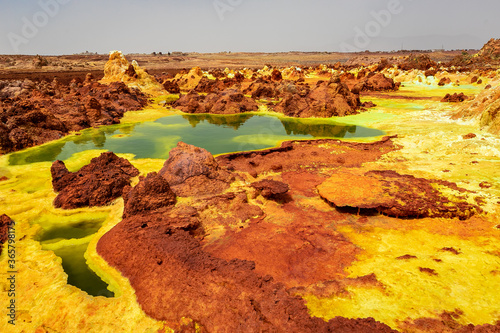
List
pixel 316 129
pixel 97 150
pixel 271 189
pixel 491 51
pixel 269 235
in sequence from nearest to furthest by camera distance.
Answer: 1. pixel 269 235
2. pixel 271 189
3. pixel 97 150
4. pixel 316 129
5. pixel 491 51

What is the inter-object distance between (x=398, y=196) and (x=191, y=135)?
11.5 m

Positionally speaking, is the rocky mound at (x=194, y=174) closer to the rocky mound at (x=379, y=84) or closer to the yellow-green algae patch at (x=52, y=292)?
the yellow-green algae patch at (x=52, y=292)

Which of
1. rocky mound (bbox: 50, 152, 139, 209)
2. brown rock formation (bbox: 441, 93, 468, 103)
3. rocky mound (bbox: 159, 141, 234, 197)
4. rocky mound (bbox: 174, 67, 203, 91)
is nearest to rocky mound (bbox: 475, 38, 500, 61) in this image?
brown rock formation (bbox: 441, 93, 468, 103)

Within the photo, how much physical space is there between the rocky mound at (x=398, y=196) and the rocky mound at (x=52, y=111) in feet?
47.7

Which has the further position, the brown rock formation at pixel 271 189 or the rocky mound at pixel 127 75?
the rocky mound at pixel 127 75

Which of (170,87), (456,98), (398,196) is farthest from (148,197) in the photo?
(170,87)

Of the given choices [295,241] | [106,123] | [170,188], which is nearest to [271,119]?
[106,123]

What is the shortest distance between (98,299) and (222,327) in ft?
7.32

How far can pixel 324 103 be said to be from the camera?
20.2m

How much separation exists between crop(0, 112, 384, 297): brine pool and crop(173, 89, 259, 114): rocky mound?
1.14 m

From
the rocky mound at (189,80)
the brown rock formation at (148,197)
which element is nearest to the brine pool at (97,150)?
the brown rock formation at (148,197)

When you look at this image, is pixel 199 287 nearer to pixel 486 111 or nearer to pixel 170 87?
pixel 486 111

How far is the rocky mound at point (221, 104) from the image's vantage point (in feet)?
74.2

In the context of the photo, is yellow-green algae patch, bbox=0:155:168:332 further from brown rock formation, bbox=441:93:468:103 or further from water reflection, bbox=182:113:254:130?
brown rock formation, bbox=441:93:468:103
